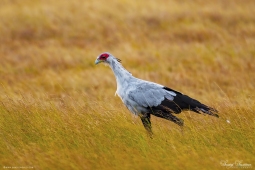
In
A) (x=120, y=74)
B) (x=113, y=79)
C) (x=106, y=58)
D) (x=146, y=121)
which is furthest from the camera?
(x=113, y=79)

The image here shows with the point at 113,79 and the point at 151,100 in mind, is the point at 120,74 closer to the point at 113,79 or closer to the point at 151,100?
the point at 151,100

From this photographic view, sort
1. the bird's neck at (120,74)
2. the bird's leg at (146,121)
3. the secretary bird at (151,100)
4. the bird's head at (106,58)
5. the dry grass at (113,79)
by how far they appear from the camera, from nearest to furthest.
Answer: the dry grass at (113,79)
the bird's leg at (146,121)
the secretary bird at (151,100)
the bird's neck at (120,74)
the bird's head at (106,58)

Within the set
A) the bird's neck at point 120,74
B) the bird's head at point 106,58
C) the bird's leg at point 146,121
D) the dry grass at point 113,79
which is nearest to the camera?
the dry grass at point 113,79

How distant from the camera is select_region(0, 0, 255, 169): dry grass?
545 centimetres

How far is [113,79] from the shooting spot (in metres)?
11.4

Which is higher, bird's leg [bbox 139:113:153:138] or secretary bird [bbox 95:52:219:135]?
secretary bird [bbox 95:52:219:135]

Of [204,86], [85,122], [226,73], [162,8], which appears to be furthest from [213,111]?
[162,8]

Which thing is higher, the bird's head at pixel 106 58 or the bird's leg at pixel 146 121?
the bird's head at pixel 106 58

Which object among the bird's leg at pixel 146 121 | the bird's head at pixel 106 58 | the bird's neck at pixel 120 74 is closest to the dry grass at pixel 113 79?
the bird's leg at pixel 146 121

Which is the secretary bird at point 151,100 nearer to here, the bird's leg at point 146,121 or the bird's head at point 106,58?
the bird's leg at point 146,121

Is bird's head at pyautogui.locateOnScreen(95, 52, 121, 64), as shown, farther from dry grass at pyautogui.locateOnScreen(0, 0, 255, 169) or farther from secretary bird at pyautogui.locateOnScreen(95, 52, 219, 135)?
dry grass at pyautogui.locateOnScreen(0, 0, 255, 169)

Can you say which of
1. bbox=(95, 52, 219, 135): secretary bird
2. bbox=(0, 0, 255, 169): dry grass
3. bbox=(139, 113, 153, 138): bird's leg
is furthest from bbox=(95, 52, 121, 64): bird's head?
bbox=(139, 113, 153, 138): bird's leg

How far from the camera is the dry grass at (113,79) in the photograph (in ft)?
17.9

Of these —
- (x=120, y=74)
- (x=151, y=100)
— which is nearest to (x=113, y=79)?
(x=120, y=74)
